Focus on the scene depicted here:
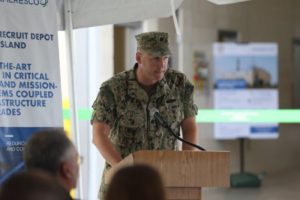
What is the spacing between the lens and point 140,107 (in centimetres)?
397

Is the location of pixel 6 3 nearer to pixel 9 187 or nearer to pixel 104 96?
pixel 104 96

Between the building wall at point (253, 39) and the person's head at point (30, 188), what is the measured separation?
741cm

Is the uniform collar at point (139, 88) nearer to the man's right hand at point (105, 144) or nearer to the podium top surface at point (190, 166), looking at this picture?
the man's right hand at point (105, 144)

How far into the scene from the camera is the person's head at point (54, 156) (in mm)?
2295

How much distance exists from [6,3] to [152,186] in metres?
2.53

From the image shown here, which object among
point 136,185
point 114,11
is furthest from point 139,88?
point 136,185

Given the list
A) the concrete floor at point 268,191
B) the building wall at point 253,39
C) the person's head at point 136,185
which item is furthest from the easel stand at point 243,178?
the person's head at point 136,185

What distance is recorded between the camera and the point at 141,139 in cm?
397

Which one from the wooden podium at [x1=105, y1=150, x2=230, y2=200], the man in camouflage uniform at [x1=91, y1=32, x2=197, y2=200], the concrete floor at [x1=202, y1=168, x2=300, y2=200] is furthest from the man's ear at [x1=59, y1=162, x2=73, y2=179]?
the concrete floor at [x1=202, y1=168, x2=300, y2=200]

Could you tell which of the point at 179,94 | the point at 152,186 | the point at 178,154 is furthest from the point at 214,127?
the point at 152,186

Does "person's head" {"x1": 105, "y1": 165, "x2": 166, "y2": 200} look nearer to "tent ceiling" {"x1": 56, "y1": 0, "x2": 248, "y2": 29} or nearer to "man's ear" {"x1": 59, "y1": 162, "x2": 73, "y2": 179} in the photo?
"man's ear" {"x1": 59, "y1": 162, "x2": 73, "y2": 179}

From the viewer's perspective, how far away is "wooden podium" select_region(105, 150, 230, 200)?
314 centimetres

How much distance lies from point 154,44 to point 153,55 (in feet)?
0.27

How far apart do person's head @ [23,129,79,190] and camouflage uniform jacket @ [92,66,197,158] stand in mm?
1562
